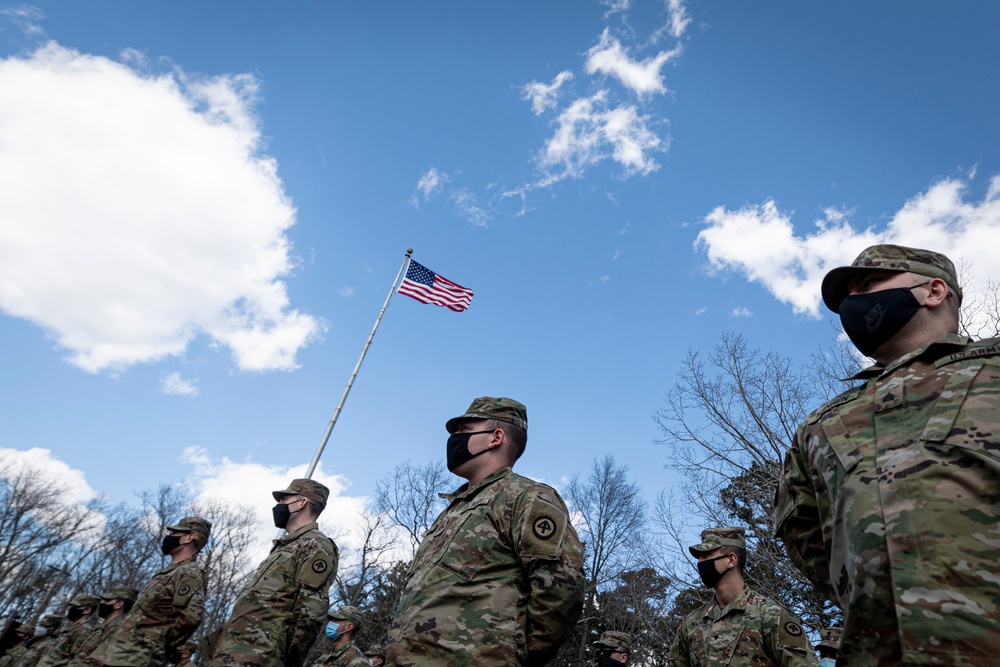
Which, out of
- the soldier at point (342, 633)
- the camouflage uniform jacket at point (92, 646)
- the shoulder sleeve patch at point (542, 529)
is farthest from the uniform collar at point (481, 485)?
the soldier at point (342, 633)

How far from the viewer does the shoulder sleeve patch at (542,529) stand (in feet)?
11.8

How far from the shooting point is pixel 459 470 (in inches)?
177

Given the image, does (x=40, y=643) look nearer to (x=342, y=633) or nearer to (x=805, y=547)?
(x=342, y=633)

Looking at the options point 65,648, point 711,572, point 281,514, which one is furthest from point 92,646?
point 711,572

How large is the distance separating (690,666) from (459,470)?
10.2 feet

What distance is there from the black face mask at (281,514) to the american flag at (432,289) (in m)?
11.2

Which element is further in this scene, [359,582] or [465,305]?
[359,582]

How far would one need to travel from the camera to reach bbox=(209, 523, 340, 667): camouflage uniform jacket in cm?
562

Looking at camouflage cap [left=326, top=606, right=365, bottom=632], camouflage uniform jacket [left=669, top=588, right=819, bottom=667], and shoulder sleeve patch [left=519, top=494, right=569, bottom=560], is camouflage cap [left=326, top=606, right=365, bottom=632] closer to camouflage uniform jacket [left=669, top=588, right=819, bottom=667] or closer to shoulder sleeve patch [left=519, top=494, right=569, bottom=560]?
camouflage uniform jacket [left=669, top=588, right=819, bottom=667]

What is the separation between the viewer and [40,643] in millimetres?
12977

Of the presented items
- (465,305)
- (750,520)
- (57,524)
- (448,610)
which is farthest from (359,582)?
(448,610)

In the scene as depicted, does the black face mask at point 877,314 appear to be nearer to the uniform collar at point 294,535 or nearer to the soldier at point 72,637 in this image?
the uniform collar at point 294,535

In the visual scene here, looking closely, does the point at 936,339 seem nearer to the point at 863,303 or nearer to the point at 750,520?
the point at 863,303

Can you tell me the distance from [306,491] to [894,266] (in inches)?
230
